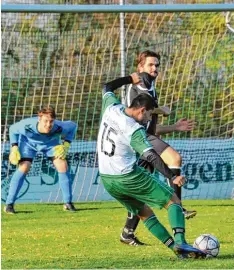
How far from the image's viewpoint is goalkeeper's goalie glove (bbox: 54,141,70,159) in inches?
525

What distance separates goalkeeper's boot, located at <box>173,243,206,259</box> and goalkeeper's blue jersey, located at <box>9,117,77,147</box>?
5939 mm

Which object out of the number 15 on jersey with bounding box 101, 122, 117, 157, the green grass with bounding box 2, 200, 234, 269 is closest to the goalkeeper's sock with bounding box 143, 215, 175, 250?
the green grass with bounding box 2, 200, 234, 269

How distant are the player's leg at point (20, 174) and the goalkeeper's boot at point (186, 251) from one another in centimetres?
572

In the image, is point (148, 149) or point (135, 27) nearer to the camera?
point (148, 149)

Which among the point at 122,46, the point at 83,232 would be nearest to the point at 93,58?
the point at 122,46

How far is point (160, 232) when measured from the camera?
25.4 ft

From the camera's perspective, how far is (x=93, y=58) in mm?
16078

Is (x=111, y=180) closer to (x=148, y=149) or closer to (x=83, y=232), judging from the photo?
(x=148, y=149)

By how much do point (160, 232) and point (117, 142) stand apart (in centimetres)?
79

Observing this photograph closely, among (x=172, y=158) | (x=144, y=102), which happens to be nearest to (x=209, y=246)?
(x=144, y=102)

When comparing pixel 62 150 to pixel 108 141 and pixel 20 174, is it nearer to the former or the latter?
pixel 20 174

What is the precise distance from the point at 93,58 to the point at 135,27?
865 mm

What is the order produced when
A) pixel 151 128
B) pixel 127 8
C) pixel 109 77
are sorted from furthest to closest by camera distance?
pixel 109 77 → pixel 151 128 → pixel 127 8

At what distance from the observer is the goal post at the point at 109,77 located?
15711 millimetres
